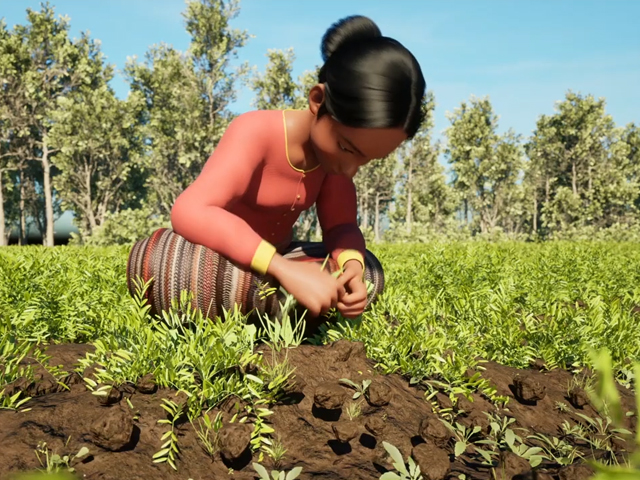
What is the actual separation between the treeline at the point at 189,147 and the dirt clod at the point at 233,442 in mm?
25199

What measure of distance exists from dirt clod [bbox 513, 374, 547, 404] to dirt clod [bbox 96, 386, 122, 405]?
1888mm

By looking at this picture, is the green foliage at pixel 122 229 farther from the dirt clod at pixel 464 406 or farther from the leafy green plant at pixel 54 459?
the leafy green plant at pixel 54 459

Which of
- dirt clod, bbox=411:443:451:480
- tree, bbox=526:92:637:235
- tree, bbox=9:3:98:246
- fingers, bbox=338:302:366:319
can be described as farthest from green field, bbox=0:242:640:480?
tree, bbox=526:92:637:235

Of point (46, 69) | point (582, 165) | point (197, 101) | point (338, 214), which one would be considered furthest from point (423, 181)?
point (338, 214)

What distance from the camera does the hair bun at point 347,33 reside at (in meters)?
2.75

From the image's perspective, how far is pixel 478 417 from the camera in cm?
236

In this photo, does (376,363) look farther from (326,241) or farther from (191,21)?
(191,21)

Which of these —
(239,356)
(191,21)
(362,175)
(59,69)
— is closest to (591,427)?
(239,356)

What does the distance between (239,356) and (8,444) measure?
35.3 inches

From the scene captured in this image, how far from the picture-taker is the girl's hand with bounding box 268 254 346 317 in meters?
2.49

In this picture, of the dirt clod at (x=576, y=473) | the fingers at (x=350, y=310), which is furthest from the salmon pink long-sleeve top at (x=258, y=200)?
the dirt clod at (x=576, y=473)

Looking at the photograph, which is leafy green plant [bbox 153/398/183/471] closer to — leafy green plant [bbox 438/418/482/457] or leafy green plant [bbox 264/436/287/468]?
leafy green plant [bbox 264/436/287/468]

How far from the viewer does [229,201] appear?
2.72 metres

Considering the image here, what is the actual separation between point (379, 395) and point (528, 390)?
2.90 feet
